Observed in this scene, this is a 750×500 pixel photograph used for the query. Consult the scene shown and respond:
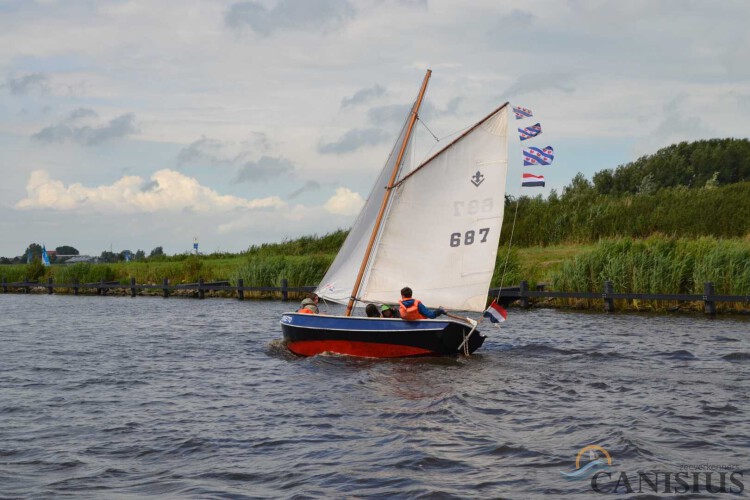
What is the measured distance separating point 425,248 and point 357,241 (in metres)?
2.44

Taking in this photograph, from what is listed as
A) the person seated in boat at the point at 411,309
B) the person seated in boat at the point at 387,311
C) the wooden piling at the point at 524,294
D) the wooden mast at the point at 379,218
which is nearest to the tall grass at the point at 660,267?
the wooden piling at the point at 524,294

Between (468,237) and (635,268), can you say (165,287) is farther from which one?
(468,237)

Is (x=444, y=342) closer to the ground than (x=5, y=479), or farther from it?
farther from it

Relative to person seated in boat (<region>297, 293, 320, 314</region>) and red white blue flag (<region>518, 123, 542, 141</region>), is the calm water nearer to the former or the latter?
person seated in boat (<region>297, 293, 320, 314</region>)

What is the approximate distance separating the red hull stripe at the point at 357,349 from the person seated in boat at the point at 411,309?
0.96 meters

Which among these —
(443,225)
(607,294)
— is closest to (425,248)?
(443,225)

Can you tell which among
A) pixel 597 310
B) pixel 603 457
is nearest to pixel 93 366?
pixel 603 457

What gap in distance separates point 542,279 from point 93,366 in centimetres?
2463

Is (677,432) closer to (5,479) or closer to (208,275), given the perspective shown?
(5,479)

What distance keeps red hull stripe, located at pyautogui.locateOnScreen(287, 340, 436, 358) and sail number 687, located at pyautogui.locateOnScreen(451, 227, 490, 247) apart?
328 centimetres

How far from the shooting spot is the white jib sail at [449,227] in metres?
23.2

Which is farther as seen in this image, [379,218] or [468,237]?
[379,218]

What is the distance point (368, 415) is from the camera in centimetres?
1694

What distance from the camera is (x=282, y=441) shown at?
49.1ft
